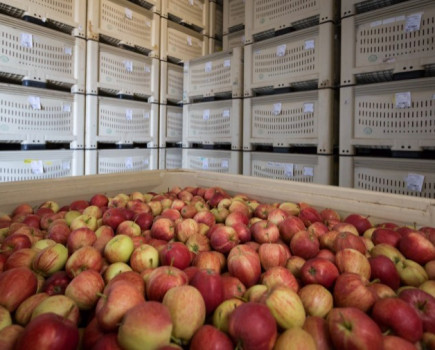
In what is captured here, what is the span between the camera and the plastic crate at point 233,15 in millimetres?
3078

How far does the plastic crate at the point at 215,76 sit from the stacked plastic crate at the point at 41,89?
0.97 metres

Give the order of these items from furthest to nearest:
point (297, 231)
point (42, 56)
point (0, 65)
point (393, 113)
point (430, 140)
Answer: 1. point (42, 56)
2. point (0, 65)
3. point (393, 113)
4. point (430, 140)
5. point (297, 231)

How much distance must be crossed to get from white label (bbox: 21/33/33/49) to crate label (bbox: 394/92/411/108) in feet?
8.03

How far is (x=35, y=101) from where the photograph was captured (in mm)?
2217

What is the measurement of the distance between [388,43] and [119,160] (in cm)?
221

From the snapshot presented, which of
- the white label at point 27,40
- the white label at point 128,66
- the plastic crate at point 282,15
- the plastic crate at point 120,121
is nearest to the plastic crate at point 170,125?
the plastic crate at point 120,121

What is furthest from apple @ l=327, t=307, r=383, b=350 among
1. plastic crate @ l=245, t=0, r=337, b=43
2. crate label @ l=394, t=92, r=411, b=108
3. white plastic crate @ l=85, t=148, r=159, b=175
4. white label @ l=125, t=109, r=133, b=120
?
white label @ l=125, t=109, r=133, b=120

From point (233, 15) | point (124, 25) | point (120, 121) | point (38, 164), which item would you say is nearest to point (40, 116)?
point (38, 164)

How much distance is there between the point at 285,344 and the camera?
1.50 ft

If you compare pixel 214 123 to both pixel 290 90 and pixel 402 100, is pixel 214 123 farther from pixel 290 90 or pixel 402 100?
pixel 402 100

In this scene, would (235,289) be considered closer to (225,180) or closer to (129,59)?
(225,180)

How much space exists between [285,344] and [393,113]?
5.72 ft

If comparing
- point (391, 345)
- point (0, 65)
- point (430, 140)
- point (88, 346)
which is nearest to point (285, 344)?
point (391, 345)

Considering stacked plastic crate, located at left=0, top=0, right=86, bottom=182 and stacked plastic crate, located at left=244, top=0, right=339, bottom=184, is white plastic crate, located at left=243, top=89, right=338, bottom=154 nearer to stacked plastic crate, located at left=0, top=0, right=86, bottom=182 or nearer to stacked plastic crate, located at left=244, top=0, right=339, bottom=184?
stacked plastic crate, located at left=244, top=0, right=339, bottom=184
